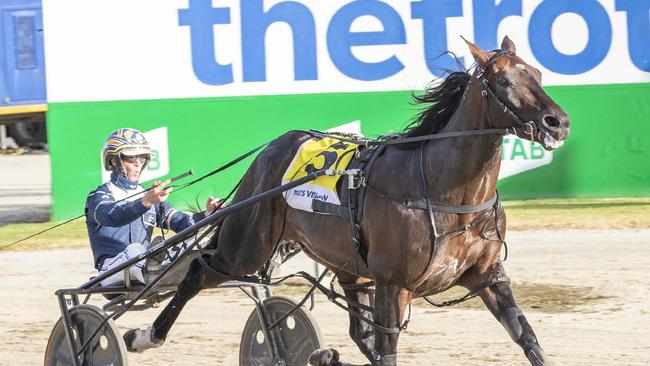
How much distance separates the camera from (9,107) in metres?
16.9

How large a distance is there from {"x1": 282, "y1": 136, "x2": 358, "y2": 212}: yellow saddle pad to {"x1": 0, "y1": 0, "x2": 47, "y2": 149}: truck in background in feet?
38.6

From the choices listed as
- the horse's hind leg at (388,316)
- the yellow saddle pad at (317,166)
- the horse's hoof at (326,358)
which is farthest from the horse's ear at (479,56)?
the horse's hoof at (326,358)

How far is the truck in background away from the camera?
53.5 ft

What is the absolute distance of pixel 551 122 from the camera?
13.9ft

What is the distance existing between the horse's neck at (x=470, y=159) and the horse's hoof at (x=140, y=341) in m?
1.77

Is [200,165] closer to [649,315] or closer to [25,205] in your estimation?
[25,205]

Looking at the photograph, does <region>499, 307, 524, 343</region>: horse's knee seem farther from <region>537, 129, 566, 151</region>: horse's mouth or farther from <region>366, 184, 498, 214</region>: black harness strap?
<region>537, 129, 566, 151</region>: horse's mouth

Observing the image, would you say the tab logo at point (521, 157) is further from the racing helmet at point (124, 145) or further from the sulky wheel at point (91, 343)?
the sulky wheel at point (91, 343)

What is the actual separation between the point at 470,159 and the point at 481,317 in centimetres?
295

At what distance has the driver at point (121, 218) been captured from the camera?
5.55 metres

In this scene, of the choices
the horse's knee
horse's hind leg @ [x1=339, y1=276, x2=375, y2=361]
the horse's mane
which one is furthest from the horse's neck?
horse's hind leg @ [x1=339, y1=276, x2=375, y2=361]

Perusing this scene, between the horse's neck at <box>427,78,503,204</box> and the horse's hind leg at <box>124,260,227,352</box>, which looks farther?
the horse's hind leg at <box>124,260,227,352</box>

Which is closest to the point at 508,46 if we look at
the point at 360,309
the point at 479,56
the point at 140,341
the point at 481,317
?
the point at 479,56

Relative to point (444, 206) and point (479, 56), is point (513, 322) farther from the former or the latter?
point (479, 56)
